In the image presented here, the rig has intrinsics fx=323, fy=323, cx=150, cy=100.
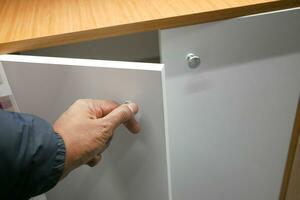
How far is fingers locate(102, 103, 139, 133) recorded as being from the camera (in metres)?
0.54

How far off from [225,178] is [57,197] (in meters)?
0.44

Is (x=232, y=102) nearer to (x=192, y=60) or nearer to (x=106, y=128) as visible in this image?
(x=192, y=60)

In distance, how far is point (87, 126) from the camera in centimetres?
52

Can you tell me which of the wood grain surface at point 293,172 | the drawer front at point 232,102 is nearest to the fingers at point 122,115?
the drawer front at point 232,102

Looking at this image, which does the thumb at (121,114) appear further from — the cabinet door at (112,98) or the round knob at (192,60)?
the round knob at (192,60)

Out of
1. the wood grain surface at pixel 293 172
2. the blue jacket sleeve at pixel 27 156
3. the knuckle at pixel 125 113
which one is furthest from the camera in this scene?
the wood grain surface at pixel 293 172

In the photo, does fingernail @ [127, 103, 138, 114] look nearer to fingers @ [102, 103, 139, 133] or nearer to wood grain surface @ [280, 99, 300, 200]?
fingers @ [102, 103, 139, 133]

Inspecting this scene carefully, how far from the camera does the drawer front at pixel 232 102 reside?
2.05 feet

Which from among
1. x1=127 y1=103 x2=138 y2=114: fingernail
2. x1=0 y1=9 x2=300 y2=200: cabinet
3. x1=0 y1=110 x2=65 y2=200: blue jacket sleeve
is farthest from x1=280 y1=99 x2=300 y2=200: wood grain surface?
x1=0 y1=110 x2=65 y2=200: blue jacket sleeve

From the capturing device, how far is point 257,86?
28.1 inches

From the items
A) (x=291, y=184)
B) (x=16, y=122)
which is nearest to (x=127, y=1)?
(x=16, y=122)

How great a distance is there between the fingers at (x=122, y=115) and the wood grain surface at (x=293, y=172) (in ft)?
1.47

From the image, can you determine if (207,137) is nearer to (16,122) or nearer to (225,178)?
(225,178)

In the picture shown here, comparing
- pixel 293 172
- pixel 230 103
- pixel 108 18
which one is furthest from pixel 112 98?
pixel 293 172
